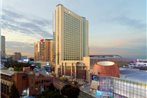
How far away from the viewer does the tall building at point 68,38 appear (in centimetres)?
1491

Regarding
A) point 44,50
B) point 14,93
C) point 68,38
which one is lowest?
point 14,93

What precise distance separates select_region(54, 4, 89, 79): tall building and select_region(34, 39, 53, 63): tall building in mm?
2296

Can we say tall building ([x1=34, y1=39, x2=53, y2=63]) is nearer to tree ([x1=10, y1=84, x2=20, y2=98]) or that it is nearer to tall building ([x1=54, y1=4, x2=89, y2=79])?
tall building ([x1=54, y1=4, x2=89, y2=79])

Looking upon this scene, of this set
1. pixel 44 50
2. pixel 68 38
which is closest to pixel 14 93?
pixel 68 38

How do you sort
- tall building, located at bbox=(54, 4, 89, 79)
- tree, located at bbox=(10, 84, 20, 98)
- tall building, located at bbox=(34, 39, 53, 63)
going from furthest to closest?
tall building, located at bbox=(34, 39, 53, 63)
tall building, located at bbox=(54, 4, 89, 79)
tree, located at bbox=(10, 84, 20, 98)

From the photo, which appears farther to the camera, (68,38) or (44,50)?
(44,50)

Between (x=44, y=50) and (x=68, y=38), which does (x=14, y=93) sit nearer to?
(x=68, y=38)

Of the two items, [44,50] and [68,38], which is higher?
[68,38]

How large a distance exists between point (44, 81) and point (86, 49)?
11.2 meters

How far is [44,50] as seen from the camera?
19.4 meters

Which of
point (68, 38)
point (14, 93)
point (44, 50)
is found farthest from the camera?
point (44, 50)

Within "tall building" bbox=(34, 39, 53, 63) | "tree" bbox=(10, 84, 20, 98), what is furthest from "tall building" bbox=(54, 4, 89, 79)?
"tree" bbox=(10, 84, 20, 98)

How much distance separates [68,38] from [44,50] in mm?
4104

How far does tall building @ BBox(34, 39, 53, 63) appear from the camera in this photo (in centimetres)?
1857
